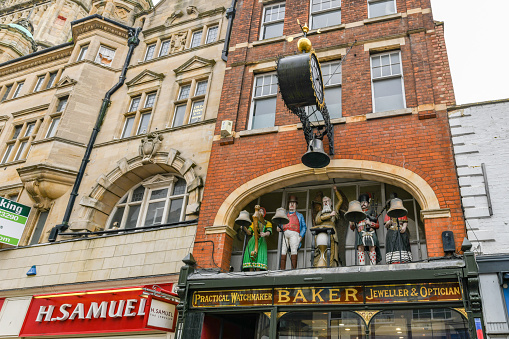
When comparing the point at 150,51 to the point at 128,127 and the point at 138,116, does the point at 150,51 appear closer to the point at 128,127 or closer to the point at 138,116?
the point at 138,116

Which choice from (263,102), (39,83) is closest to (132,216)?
(263,102)

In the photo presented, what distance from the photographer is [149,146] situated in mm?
13914

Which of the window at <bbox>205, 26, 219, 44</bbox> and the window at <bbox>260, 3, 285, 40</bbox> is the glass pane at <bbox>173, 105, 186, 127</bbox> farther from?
the window at <bbox>260, 3, 285, 40</bbox>

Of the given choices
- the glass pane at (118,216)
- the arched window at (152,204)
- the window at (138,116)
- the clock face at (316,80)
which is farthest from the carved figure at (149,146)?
the clock face at (316,80)

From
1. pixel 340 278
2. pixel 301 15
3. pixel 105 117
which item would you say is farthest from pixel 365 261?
pixel 105 117

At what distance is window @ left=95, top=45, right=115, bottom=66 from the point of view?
A: 1794 centimetres

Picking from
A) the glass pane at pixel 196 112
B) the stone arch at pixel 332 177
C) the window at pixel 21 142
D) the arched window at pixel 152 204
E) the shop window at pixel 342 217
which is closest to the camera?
the stone arch at pixel 332 177

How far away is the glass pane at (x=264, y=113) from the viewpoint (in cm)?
1230

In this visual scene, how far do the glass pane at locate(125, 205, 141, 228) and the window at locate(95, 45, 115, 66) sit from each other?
7.29 metres

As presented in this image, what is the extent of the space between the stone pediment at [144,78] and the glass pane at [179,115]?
1724mm

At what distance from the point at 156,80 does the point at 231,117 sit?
16.8 ft

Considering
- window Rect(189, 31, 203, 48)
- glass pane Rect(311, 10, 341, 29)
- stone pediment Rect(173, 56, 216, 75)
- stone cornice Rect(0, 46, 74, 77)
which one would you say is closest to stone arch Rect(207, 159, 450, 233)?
glass pane Rect(311, 10, 341, 29)

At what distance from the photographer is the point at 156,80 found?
52.9 ft

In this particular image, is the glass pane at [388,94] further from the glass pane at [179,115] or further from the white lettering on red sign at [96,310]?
the white lettering on red sign at [96,310]
